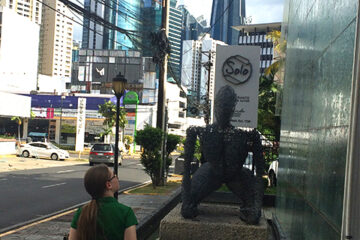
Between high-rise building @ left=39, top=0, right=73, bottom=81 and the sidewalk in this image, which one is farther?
high-rise building @ left=39, top=0, right=73, bottom=81

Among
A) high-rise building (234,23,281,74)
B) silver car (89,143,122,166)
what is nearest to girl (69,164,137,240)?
silver car (89,143,122,166)

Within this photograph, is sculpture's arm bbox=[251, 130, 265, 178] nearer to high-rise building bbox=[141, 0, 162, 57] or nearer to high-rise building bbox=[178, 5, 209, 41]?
high-rise building bbox=[141, 0, 162, 57]

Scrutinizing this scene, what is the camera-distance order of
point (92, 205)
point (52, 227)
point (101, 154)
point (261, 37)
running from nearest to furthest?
point (92, 205), point (52, 227), point (101, 154), point (261, 37)

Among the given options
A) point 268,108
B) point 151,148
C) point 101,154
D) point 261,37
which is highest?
point 261,37

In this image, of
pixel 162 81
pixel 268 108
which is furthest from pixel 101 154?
pixel 268 108

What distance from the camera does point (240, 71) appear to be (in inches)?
542

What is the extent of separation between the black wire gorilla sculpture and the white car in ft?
97.5

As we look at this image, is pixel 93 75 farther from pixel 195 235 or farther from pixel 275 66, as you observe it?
pixel 195 235

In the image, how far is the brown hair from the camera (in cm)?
264

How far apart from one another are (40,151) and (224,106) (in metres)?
30.4

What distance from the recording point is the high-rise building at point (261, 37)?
100000 millimetres

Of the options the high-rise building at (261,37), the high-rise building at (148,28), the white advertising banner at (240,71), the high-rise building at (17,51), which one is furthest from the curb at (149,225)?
the high-rise building at (261,37)

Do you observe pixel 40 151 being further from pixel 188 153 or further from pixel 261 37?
pixel 261 37

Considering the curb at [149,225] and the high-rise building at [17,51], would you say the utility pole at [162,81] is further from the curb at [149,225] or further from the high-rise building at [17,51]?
the high-rise building at [17,51]
